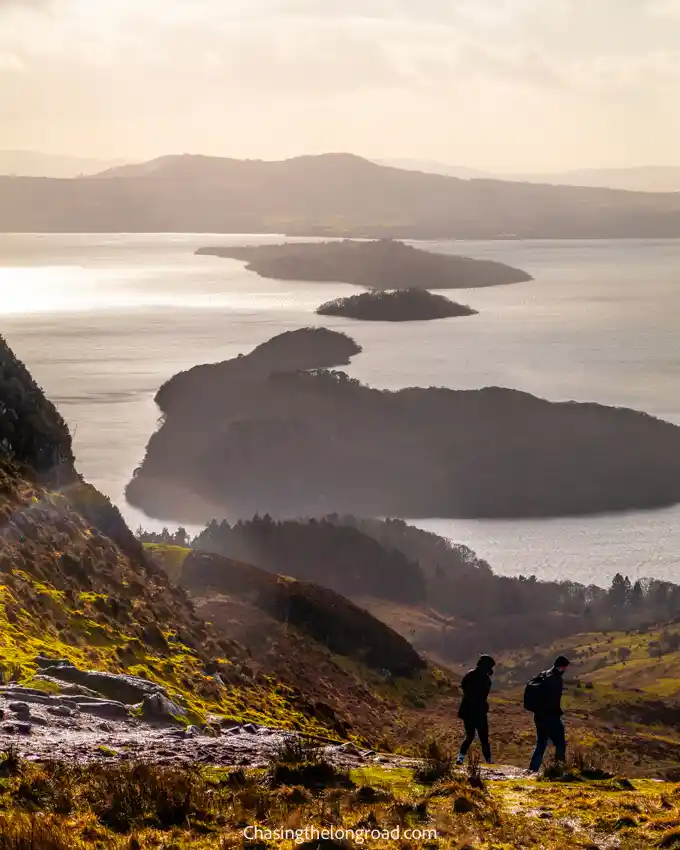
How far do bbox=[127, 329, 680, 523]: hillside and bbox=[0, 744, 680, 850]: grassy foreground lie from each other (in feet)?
368

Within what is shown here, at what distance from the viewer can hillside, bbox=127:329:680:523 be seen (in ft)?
453

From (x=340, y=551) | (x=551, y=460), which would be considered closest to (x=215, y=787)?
(x=340, y=551)

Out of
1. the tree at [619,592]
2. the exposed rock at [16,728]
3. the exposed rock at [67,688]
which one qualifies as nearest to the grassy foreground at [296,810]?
the exposed rock at [16,728]

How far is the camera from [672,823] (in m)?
9.58

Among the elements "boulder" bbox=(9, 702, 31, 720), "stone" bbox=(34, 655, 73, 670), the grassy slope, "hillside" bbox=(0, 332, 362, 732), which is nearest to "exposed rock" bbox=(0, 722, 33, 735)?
"boulder" bbox=(9, 702, 31, 720)

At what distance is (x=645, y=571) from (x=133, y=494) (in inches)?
2356

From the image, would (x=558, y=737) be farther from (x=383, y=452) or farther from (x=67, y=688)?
(x=383, y=452)

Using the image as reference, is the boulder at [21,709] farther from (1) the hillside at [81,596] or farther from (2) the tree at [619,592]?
(2) the tree at [619,592]

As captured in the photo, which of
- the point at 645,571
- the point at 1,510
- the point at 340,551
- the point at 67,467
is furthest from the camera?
the point at 645,571

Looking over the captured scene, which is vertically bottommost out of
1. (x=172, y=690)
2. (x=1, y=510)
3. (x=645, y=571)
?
(x=645, y=571)

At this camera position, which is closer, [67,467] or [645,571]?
[67,467]

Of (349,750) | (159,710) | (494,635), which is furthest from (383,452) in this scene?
(349,750)

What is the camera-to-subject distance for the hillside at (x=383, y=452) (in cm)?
13812

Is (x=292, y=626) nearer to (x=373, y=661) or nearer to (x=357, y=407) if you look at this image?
(x=373, y=661)
